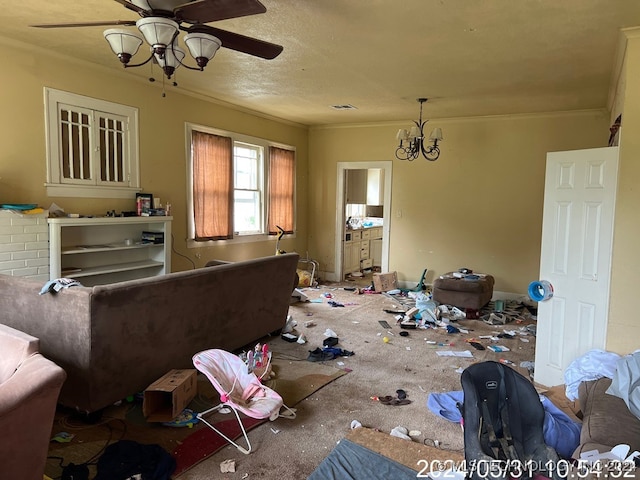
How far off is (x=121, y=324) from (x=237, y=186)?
4.01m

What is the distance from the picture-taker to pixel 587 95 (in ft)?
16.9

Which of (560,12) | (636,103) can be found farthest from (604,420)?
(560,12)

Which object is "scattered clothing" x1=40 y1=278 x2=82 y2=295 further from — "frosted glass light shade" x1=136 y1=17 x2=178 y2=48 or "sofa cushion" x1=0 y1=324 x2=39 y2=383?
"frosted glass light shade" x1=136 y1=17 x2=178 y2=48

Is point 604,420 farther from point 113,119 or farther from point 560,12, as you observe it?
point 113,119

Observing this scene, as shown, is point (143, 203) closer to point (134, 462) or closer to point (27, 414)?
point (134, 462)

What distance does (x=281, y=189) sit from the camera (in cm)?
736

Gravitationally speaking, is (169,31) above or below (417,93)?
below

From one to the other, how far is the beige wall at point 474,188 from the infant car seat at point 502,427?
4.64 m

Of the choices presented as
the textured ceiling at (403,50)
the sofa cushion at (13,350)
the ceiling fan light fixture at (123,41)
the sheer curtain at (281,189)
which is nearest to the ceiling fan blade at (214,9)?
the ceiling fan light fixture at (123,41)

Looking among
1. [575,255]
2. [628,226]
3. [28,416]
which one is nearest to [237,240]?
[575,255]

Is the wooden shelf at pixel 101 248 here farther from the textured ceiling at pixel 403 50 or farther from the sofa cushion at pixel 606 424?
the sofa cushion at pixel 606 424

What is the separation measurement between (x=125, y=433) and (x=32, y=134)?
2.96 metres

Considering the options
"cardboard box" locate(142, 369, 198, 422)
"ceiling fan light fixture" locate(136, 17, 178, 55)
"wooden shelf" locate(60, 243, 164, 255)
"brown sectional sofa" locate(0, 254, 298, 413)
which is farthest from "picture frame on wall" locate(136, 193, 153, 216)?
"ceiling fan light fixture" locate(136, 17, 178, 55)

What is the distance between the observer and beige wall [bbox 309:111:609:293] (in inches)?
248
